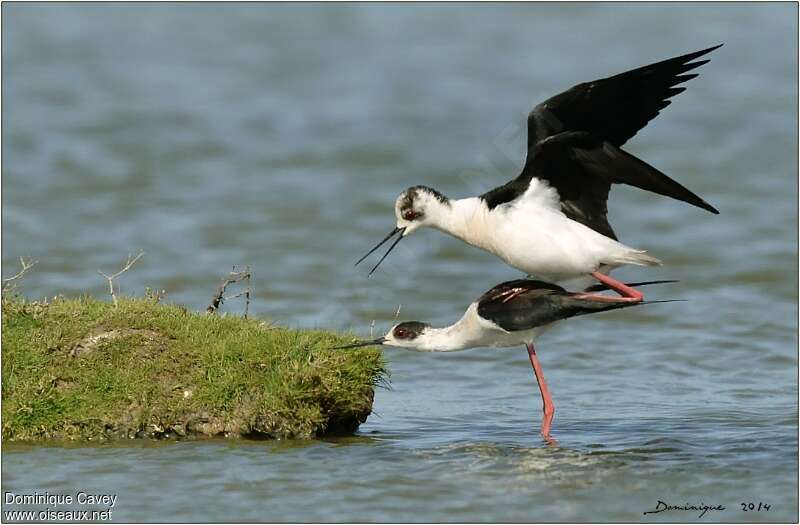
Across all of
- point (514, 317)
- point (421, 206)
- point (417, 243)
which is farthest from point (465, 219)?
point (417, 243)

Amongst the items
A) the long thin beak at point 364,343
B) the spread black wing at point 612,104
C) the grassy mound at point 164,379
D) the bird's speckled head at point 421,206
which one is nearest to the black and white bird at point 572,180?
the spread black wing at point 612,104

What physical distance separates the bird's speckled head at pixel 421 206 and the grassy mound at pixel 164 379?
109 cm

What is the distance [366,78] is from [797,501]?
16.3 m

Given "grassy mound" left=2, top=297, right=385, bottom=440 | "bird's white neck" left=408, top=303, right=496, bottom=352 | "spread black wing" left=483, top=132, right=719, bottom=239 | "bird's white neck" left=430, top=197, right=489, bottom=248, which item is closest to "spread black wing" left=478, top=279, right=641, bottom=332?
"bird's white neck" left=408, top=303, right=496, bottom=352

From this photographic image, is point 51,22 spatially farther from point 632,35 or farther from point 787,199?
point 787,199

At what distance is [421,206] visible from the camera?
30.2 feet

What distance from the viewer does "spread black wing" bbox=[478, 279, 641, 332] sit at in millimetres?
8773

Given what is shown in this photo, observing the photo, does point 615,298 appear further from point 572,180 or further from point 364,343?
point 364,343

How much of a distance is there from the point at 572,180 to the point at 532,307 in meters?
0.90

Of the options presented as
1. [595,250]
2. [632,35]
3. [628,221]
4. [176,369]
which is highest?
[632,35]

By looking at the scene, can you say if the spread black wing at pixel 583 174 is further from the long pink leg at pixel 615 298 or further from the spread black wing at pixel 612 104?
the long pink leg at pixel 615 298

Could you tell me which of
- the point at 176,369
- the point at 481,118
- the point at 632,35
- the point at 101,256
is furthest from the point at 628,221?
the point at 176,369

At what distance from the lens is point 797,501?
24.0 feet

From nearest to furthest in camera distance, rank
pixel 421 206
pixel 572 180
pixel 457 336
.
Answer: pixel 572 180 → pixel 457 336 → pixel 421 206
